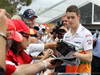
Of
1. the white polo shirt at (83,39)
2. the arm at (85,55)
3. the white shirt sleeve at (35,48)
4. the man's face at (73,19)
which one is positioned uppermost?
the man's face at (73,19)

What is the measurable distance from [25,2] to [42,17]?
2538 cm

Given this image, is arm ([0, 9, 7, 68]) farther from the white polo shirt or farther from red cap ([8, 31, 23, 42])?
the white polo shirt

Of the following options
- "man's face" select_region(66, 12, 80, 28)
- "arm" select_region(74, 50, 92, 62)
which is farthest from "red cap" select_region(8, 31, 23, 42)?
"man's face" select_region(66, 12, 80, 28)

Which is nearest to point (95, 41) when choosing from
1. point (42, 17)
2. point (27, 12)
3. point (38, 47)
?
point (27, 12)

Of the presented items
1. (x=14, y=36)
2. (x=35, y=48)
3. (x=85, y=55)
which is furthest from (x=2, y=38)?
(x=85, y=55)

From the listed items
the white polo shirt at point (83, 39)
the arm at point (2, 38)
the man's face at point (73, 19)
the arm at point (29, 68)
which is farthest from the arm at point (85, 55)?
the arm at point (2, 38)

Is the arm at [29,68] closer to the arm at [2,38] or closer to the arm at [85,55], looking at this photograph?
the arm at [2,38]

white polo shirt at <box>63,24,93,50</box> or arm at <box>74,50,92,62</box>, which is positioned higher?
white polo shirt at <box>63,24,93,50</box>

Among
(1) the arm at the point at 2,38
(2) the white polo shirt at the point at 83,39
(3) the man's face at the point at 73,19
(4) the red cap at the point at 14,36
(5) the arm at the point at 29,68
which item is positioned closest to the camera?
(1) the arm at the point at 2,38

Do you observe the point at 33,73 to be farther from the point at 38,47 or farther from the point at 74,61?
the point at 38,47

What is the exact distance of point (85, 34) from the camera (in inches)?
221

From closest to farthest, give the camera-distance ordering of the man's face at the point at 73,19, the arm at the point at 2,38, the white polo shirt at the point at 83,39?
the arm at the point at 2,38, the white polo shirt at the point at 83,39, the man's face at the point at 73,19

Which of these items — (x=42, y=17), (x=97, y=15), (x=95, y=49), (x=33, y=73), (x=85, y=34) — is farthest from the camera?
(x=97, y=15)

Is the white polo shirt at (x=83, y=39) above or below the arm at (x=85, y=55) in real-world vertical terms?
above
